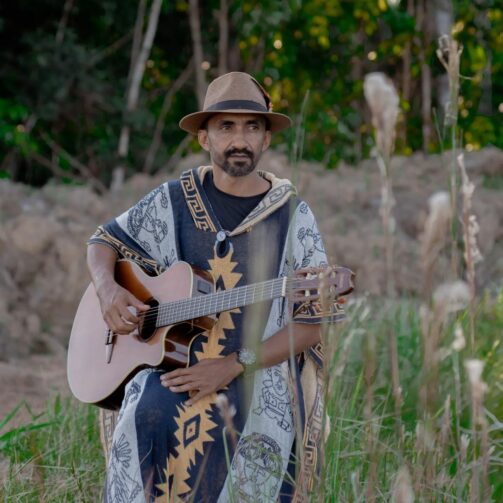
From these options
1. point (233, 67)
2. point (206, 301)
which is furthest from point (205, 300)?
point (233, 67)

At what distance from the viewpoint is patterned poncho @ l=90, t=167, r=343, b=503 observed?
2.67 metres

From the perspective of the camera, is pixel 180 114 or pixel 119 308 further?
pixel 180 114

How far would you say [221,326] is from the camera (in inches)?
111

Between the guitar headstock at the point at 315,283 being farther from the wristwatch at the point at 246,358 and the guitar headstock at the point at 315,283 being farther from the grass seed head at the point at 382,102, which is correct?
the grass seed head at the point at 382,102

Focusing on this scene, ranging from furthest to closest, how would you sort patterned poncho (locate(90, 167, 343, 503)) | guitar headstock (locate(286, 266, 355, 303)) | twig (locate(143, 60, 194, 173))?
twig (locate(143, 60, 194, 173)) → patterned poncho (locate(90, 167, 343, 503)) → guitar headstock (locate(286, 266, 355, 303))

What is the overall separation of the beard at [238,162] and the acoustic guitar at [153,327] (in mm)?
306

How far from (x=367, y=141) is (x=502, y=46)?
236cm

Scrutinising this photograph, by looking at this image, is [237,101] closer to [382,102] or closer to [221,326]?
[221,326]

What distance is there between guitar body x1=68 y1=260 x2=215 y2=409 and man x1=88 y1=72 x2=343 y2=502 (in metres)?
0.05

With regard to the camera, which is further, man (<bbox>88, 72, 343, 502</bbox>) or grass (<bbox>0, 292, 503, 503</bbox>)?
man (<bbox>88, 72, 343, 502</bbox>)

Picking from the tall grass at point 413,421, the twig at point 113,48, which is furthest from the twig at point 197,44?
the tall grass at point 413,421

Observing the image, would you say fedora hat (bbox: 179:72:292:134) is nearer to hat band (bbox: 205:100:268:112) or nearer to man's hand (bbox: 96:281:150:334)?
hat band (bbox: 205:100:268:112)

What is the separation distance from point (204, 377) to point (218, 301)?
0.68ft

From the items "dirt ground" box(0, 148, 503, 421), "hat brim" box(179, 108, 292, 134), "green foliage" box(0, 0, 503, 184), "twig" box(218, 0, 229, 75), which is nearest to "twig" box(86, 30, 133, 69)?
"green foliage" box(0, 0, 503, 184)
